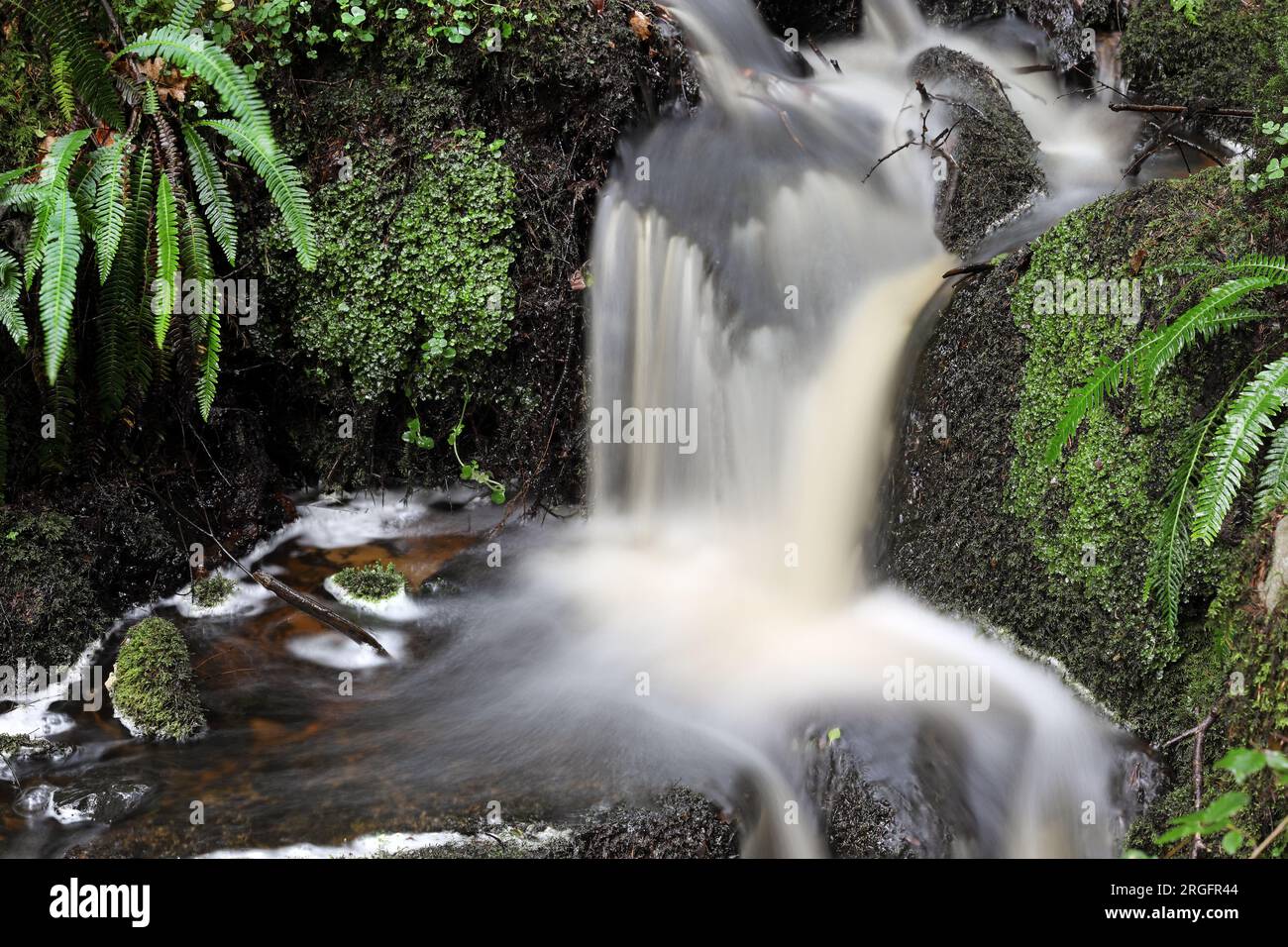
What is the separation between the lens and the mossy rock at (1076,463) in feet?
13.3

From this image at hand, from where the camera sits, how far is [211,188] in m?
5.00

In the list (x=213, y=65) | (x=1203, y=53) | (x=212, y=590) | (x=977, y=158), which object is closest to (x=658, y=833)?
(x=212, y=590)

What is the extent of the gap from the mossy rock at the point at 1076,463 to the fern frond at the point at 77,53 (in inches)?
169

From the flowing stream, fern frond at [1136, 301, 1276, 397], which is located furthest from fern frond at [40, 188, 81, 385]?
fern frond at [1136, 301, 1276, 397]

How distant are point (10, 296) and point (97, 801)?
7.59ft

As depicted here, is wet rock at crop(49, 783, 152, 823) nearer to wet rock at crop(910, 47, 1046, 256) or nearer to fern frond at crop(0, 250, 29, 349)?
fern frond at crop(0, 250, 29, 349)

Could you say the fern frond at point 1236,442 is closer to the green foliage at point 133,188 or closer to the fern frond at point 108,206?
the green foliage at point 133,188

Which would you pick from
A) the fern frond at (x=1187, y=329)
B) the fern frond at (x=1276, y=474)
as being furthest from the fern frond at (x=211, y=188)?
the fern frond at (x=1276, y=474)

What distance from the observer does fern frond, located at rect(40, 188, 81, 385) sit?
4312 mm

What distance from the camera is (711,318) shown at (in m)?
5.73

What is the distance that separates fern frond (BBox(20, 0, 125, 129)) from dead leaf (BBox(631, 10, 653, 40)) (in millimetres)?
2920

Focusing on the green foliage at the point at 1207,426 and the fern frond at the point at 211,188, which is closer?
the green foliage at the point at 1207,426

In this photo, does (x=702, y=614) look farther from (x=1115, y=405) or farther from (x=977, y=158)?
(x=977, y=158)

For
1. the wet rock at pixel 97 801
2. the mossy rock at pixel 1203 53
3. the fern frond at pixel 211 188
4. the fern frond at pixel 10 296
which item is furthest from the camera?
the mossy rock at pixel 1203 53
